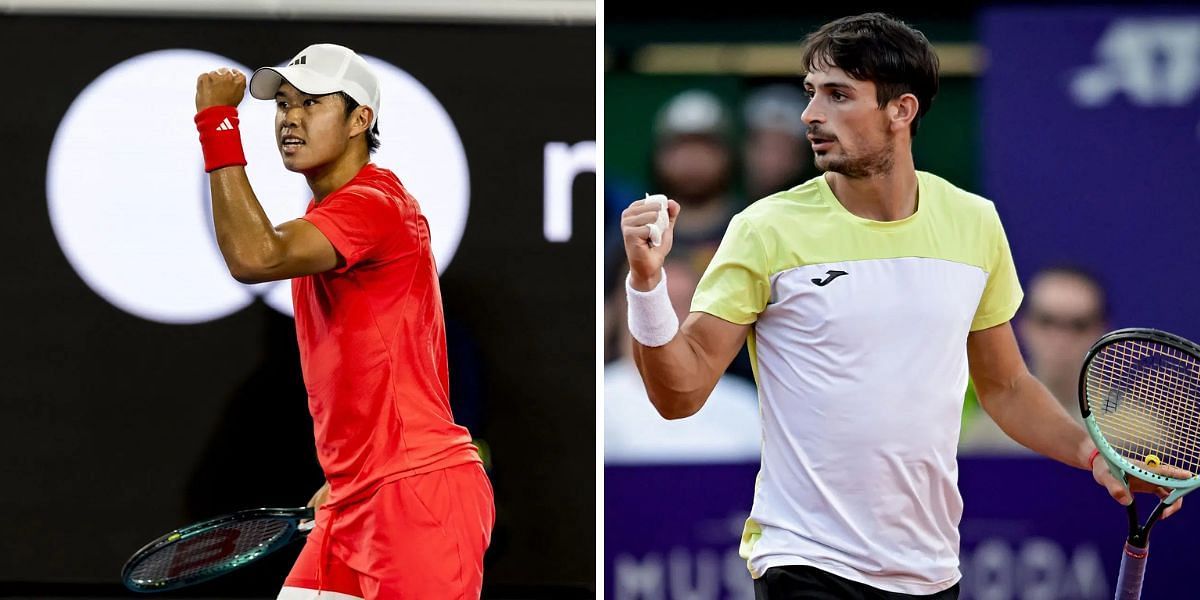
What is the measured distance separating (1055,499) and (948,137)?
1.55 metres

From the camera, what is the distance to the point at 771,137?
548cm

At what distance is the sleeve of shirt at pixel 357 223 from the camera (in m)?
3.00

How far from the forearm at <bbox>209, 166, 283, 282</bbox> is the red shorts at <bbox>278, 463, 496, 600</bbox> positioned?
60cm

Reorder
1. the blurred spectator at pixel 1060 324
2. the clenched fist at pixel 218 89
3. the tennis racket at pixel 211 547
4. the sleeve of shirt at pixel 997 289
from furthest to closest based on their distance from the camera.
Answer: the blurred spectator at pixel 1060 324 → the tennis racket at pixel 211 547 → the sleeve of shirt at pixel 997 289 → the clenched fist at pixel 218 89

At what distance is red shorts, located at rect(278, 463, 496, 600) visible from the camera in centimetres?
301

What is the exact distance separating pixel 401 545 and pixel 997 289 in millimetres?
1502

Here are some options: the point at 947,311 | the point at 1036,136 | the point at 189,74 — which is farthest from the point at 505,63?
the point at 947,311

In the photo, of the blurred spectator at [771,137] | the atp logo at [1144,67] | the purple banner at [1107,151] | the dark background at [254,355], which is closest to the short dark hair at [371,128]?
the dark background at [254,355]

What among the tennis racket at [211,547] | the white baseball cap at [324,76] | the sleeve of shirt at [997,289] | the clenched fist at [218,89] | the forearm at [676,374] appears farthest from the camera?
the tennis racket at [211,547]

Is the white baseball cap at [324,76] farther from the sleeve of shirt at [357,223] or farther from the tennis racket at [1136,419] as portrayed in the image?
the tennis racket at [1136,419]

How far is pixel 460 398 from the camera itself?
5.24 metres

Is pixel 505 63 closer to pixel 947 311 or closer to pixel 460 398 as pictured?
pixel 460 398

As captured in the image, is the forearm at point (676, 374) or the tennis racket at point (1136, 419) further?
the tennis racket at point (1136, 419)

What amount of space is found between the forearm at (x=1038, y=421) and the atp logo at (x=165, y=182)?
2.64 meters
